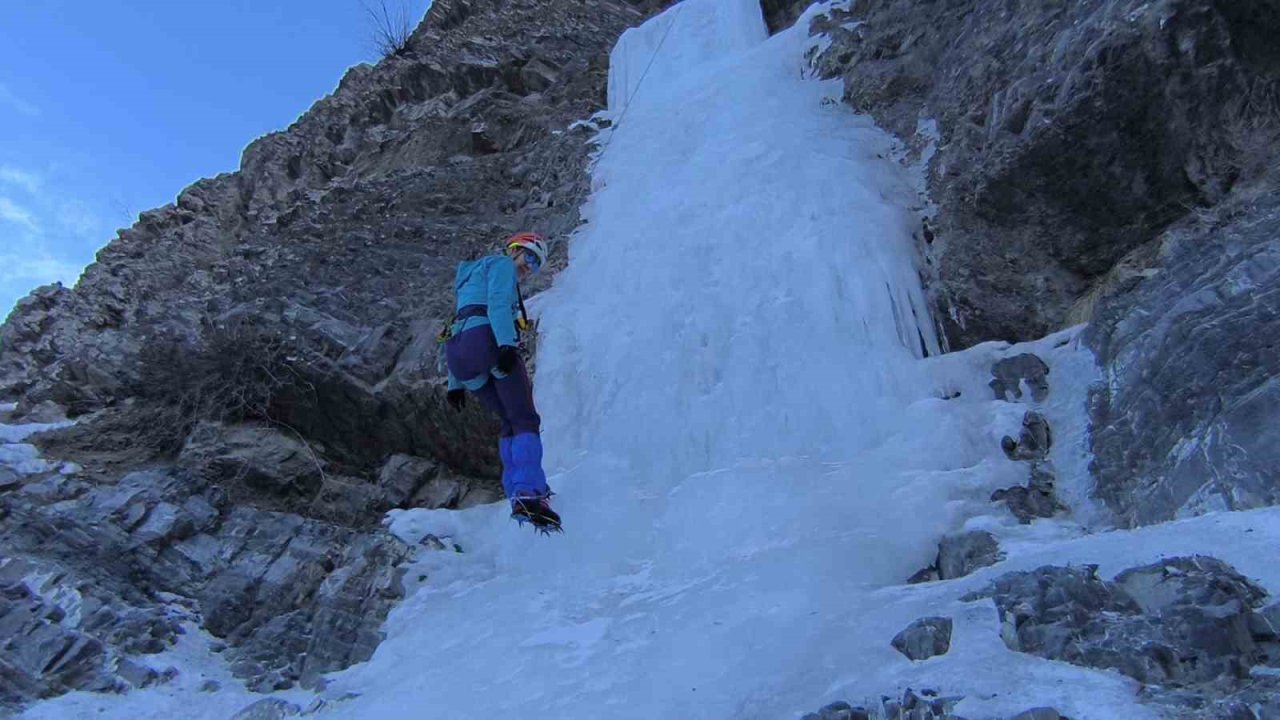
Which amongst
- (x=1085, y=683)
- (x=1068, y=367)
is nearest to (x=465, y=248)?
(x=1068, y=367)

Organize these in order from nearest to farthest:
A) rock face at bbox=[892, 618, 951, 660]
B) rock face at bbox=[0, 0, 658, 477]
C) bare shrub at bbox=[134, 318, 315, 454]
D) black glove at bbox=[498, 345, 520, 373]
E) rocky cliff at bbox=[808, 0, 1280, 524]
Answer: rock face at bbox=[892, 618, 951, 660]
rocky cliff at bbox=[808, 0, 1280, 524]
black glove at bbox=[498, 345, 520, 373]
bare shrub at bbox=[134, 318, 315, 454]
rock face at bbox=[0, 0, 658, 477]

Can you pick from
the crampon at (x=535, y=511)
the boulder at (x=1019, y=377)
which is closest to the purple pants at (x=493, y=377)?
the crampon at (x=535, y=511)

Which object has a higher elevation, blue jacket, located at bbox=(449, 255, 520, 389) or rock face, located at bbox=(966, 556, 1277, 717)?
blue jacket, located at bbox=(449, 255, 520, 389)

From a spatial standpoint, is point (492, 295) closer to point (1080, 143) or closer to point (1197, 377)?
point (1197, 377)

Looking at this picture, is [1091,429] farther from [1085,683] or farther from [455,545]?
[455,545]

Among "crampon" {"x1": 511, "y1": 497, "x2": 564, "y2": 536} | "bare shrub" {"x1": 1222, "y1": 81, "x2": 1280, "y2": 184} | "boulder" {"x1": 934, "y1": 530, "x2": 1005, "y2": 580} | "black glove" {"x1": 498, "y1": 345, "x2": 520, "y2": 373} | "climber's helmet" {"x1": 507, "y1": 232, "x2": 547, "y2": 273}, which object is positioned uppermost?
"climber's helmet" {"x1": 507, "y1": 232, "x2": 547, "y2": 273}

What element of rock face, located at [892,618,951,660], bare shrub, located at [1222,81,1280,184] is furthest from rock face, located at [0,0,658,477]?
bare shrub, located at [1222,81,1280,184]

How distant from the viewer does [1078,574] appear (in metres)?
3.59

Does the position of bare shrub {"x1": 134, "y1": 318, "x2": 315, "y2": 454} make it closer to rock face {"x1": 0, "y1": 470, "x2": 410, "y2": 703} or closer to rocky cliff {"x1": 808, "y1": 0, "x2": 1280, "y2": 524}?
rock face {"x1": 0, "y1": 470, "x2": 410, "y2": 703}

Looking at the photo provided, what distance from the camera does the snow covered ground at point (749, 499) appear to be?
3793mm

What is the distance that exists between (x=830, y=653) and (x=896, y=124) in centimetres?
602

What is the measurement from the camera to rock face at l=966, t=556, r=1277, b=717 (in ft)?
9.64

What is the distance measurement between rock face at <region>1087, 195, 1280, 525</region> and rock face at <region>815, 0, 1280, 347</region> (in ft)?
2.27

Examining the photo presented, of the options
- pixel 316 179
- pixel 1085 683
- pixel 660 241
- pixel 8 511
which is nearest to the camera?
pixel 1085 683
